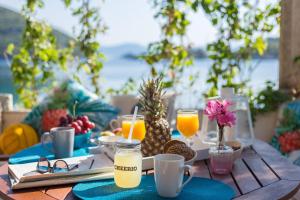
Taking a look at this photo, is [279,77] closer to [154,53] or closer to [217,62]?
[217,62]

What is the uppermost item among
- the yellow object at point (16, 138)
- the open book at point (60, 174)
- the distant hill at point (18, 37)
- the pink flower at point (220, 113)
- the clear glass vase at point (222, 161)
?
the distant hill at point (18, 37)

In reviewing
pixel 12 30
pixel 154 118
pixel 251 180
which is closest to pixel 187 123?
pixel 154 118

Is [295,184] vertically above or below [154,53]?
below

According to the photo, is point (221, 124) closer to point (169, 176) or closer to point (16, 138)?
point (169, 176)

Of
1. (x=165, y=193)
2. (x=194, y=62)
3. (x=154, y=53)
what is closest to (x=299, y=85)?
(x=194, y=62)

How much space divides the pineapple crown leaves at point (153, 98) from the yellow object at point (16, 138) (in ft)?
5.08

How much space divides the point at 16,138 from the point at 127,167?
6.23ft

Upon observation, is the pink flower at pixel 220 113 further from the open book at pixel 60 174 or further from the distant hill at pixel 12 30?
the distant hill at pixel 12 30

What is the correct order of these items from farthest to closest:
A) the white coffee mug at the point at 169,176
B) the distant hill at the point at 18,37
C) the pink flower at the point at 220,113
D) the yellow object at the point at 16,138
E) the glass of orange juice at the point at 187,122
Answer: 1. the distant hill at the point at 18,37
2. the yellow object at the point at 16,138
3. the glass of orange juice at the point at 187,122
4. the pink flower at the point at 220,113
5. the white coffee mug at the point at 169,176

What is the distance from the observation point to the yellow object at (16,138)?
10.0 feet

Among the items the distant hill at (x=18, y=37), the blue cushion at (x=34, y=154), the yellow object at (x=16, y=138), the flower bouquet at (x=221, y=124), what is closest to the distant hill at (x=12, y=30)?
the distant hill at (x=18, y=37)

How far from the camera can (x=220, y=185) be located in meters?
1.48

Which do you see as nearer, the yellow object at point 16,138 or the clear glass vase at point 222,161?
the clear glass vase at point 222,161

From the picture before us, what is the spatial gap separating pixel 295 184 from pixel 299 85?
2.40 m
